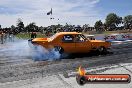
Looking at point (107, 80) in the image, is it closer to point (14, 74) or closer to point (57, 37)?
point (14, 74)

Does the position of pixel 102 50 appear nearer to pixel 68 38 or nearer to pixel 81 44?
pixel 81 44

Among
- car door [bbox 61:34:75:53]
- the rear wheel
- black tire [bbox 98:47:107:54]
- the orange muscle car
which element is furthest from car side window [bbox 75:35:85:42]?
black tire [bbox 98:47:107:54]

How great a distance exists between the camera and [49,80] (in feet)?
26.2

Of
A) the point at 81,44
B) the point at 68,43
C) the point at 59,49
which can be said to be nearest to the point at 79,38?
the point at 81,44

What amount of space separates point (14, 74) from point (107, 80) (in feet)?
24.5

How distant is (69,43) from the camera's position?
14.7m

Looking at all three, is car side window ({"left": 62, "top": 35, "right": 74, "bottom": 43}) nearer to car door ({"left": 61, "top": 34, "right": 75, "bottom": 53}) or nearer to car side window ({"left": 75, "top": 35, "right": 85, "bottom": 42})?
car door ({"left": 61, "top": 34, "right": 75, "bottom": 53})

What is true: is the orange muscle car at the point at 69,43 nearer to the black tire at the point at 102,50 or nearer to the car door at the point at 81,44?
the car door at the point at 81,44

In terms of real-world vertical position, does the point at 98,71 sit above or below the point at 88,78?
below

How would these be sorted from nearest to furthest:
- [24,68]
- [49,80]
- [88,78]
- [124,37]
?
[88,78] → [49,80] → [24,68] → [124,37]

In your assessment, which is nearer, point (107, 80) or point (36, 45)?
point (107, 80)

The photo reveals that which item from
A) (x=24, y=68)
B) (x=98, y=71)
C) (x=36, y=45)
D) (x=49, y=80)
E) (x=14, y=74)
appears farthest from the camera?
(x=36, y=45)

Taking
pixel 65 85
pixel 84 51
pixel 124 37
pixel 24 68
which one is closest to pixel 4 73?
pixel 24 68

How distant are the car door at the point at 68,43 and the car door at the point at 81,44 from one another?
0.78 ft
